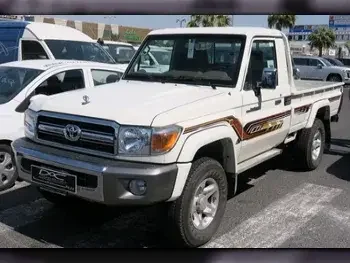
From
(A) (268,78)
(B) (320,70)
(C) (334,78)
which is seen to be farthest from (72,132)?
(C) (334,78)

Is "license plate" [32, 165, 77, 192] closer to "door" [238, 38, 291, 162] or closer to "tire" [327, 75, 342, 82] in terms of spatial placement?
"door" [238, 38, 291, 162]

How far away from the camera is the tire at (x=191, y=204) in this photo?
3.51m

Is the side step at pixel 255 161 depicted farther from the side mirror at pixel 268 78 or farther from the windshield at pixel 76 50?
the windshield at pixel 76 50

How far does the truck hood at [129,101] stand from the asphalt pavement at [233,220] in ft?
2.69

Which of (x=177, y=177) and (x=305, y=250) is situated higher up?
(x=305, y=250)

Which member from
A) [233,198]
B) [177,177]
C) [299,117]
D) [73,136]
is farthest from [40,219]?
[299,117]

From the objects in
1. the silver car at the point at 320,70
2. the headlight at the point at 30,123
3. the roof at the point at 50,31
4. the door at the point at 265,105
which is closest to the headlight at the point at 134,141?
Result: the headlight at the point at 30,123

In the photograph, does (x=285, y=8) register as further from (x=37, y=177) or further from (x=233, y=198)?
(x=233, y=198)

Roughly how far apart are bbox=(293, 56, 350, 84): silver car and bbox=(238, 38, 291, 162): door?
18103mm

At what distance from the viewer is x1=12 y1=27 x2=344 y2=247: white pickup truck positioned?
3334mm

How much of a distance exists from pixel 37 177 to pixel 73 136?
1.56 ft

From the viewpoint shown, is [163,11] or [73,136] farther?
[73,136]

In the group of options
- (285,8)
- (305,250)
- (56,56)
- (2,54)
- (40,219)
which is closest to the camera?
(285,8)

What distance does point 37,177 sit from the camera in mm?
3682
